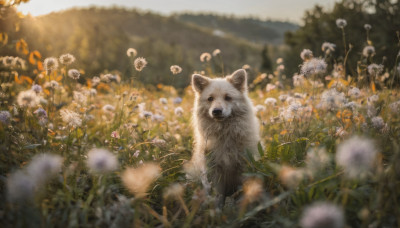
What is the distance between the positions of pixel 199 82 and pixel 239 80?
2.03ft

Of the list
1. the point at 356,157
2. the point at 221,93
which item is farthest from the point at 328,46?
the point at 356,157

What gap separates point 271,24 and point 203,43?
1404 inches

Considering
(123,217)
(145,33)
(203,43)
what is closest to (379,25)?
(123,217)

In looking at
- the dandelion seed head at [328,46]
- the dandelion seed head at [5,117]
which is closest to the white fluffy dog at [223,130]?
the dandelion seed head at [328,46]

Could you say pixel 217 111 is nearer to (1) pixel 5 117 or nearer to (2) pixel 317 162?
(2) pixel 317 162

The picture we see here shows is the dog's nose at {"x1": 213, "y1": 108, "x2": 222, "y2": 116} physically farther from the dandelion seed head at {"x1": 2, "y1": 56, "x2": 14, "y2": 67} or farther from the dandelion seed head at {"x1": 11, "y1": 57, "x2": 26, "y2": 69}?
the dandelion seed head at {"x1": 2, "y1": 56, "x2": 14, "y2": 67}

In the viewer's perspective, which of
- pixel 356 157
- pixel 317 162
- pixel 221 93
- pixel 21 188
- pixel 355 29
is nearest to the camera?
pixel 356 157

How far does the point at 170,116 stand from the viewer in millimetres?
5492

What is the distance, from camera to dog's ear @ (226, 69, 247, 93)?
3.59 meters

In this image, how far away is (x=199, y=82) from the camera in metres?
3.77

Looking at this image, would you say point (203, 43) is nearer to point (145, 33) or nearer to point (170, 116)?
point (145, 33)

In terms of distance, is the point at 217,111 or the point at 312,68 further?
the point at 217,111

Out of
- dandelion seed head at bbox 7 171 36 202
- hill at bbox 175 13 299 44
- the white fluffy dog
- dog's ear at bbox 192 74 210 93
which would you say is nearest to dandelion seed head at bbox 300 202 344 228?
the white fluffy dog

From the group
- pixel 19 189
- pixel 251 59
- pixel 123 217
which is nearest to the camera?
pixel 19 189
